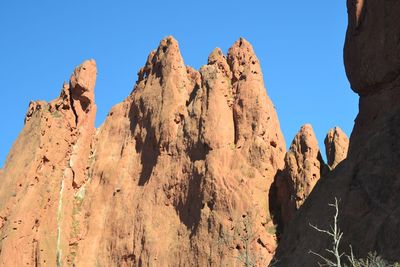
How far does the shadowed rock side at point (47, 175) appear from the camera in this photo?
4756cm

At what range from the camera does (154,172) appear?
4869cm

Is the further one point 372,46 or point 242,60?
point 242,60

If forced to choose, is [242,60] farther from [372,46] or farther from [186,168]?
[372,46]

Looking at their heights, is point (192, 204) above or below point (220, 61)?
below

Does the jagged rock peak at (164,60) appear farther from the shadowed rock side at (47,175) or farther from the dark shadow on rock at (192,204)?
the dark shadow on rock at (192,204)

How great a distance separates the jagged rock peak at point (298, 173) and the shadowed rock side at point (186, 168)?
1059 millimetres

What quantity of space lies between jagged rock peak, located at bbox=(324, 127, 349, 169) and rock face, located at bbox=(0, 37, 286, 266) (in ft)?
11.5

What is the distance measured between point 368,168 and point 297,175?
53.4 feet

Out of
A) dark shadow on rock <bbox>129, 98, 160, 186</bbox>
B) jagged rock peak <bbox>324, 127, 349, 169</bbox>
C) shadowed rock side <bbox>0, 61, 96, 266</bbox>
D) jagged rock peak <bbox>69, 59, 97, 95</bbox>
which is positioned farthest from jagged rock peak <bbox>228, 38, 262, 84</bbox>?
shadowed rock side <bbox>0, 61, 96, 266</bbox>

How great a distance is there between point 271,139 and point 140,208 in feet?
36.9

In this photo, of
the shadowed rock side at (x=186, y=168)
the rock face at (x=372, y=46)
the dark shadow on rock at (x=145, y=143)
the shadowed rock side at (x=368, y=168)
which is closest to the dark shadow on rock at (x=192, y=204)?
the shadowed rock side at (x=186, y=168)

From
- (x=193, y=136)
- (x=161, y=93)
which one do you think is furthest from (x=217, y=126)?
(x=161, y=93)

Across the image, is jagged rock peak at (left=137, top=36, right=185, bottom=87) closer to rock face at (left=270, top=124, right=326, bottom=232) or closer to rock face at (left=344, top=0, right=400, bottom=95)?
rock face at (left=270, top=124, right=326, bottom=232)

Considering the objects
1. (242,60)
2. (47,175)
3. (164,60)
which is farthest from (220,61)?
(47,175)
